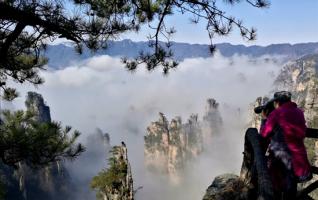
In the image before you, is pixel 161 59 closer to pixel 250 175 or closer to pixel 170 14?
pixel 170 14

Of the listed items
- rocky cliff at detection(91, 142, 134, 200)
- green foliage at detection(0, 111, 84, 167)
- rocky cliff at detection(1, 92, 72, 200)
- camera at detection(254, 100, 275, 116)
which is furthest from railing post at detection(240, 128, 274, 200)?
rocky cliff at detection(1, 92, 72, 200)

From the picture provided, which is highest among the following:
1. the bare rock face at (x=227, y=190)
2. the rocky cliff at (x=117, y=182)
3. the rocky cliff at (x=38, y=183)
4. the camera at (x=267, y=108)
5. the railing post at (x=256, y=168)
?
the camera at (x=267, y=108)

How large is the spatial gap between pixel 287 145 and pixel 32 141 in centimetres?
740

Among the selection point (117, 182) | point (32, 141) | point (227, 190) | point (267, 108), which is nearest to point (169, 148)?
point (117, 182)

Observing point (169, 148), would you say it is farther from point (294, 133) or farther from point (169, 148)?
point (294, 133)

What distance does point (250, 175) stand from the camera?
6398 millimetres

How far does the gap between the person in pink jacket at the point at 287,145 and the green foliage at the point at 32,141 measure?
6961 millimetres

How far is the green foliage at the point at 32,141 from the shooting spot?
11070 mm

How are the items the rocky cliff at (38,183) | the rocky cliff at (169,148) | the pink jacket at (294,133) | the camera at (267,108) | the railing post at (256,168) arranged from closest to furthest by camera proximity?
the railing post at (256,168) → the pink jacket at (294,133) → the camera at (267,108) → the rocky cliff at (38,183) → the rocky cliff at (169,148)

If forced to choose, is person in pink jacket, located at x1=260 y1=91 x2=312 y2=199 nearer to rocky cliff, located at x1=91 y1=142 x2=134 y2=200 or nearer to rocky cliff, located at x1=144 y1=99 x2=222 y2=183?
rocky cliff, located at x1=91 y1=142 x2=134 y2=200

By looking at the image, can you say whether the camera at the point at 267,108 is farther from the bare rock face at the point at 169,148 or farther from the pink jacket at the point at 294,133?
the bare rock face at the point at 169,148

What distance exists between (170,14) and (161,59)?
42.3 inches

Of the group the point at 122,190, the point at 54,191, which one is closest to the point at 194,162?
the point at 54,191

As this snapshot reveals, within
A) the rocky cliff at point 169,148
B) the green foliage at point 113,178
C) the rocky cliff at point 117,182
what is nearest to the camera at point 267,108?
the rocky cliff at point 117,182
